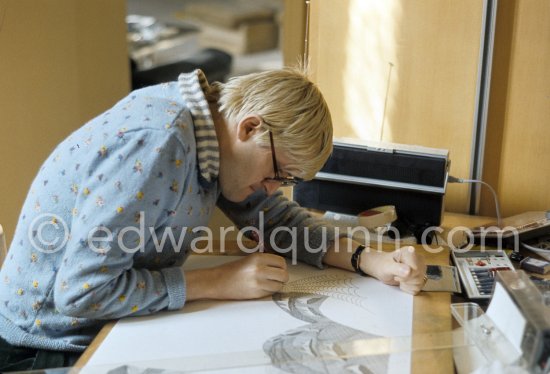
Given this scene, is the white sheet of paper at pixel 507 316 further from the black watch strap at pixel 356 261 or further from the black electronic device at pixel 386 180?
the black electronic device at pixel 386 180

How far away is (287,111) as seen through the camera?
51.7 inches

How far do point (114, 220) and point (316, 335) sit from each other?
402mm

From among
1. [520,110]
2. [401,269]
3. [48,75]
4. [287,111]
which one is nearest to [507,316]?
[401,269]

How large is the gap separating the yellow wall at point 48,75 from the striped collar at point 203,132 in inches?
53.0

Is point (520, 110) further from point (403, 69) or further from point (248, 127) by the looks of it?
point (248, 127)

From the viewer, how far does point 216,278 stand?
1.34 metres

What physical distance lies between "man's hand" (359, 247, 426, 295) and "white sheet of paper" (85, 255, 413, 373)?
2 cm

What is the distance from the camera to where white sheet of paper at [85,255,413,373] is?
100 centimetres

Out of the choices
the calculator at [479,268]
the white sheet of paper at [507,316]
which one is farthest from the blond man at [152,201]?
the white sheet of paper at [507,316]

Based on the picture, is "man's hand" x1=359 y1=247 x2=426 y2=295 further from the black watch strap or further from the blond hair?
the blond hair

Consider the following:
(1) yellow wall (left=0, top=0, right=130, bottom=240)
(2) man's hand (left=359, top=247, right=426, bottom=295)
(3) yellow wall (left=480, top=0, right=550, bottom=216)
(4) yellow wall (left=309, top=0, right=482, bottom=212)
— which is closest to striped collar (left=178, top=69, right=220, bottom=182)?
(2) man's hand (left=359, top=247, right=426, bottom=295)

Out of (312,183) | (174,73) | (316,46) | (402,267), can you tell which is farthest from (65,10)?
(402,267)

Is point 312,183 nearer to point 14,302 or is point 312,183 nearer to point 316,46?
point 316,46

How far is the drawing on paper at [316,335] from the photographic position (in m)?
1.00
